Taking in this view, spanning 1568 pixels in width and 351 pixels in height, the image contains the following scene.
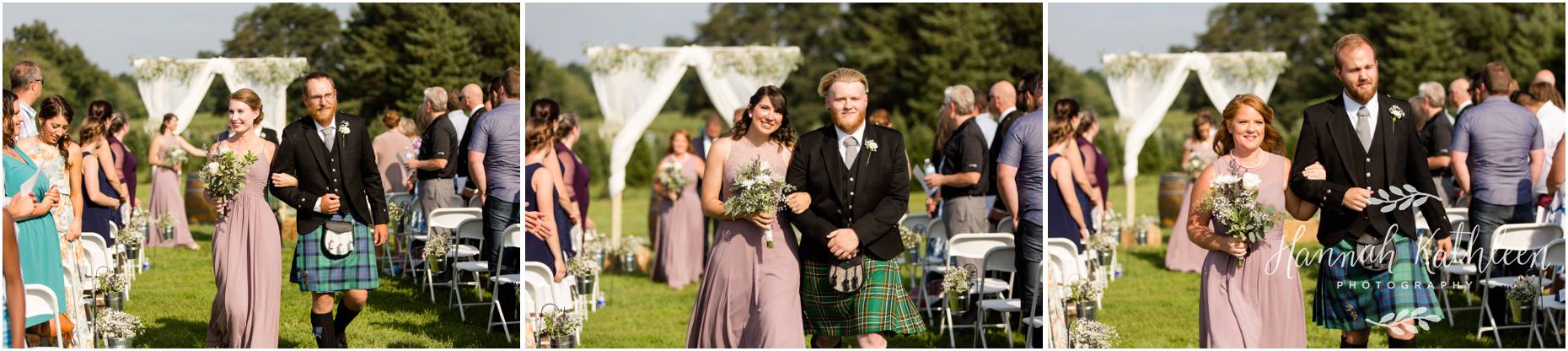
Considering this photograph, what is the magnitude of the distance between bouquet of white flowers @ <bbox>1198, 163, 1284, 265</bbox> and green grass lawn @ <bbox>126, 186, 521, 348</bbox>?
3.29 metres

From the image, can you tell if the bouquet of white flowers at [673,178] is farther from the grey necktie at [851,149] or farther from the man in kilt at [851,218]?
the grey necktie at [851,149]

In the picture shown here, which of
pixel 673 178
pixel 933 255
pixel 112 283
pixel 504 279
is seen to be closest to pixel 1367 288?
pixel 933 255

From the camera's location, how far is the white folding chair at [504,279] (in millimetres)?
6742

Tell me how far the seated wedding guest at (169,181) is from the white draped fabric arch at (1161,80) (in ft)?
15.0

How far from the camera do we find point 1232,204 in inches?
221

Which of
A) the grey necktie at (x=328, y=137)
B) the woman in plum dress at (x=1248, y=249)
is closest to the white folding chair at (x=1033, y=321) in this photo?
the woman in plum dress at (x=1248, y=249)

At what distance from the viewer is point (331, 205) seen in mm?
6531

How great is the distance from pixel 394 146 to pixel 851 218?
238cm

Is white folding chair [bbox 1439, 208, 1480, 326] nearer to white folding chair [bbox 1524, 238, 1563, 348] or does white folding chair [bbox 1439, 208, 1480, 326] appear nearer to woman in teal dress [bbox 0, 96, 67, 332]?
white folding chair [bbox 1524, 238, 1563, 348]

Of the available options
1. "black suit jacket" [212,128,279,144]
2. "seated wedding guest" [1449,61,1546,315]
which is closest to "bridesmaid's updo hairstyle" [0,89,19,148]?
"black suit jacket" [212,128,279,144]

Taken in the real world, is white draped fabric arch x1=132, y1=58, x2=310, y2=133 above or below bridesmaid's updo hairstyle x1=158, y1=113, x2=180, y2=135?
above

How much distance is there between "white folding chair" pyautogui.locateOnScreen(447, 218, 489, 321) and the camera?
6.80 metres

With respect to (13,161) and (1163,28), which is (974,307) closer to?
(1163,28)

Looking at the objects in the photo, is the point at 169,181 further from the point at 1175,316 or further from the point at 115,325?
the point at 1175,316
